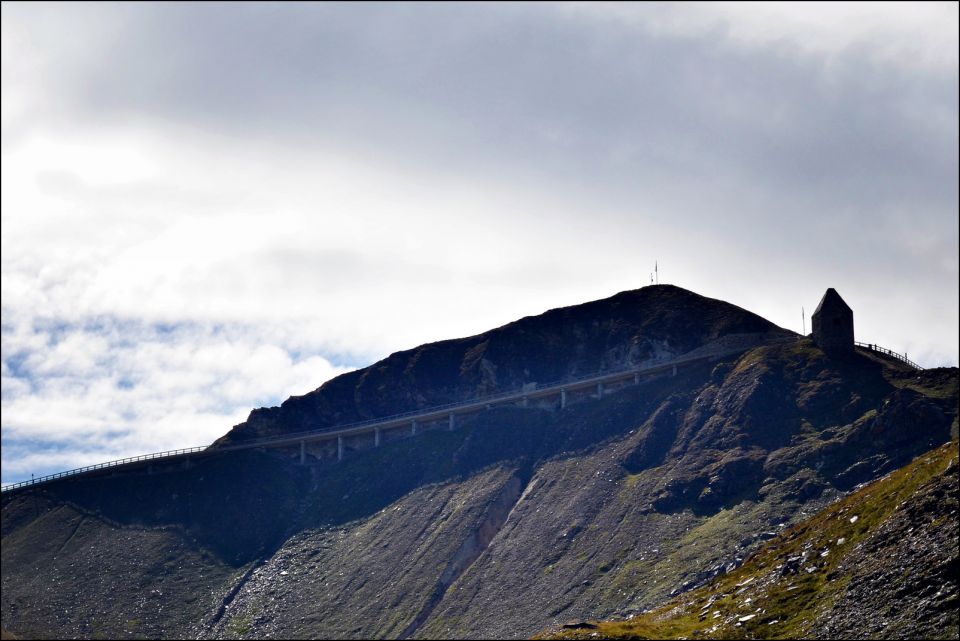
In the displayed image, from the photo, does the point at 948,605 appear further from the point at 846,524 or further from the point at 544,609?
the point at 544,609

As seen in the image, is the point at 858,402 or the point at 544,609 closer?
the point at 544,609

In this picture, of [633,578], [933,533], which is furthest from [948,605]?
[633,578]

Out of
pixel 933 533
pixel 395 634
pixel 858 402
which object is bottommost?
pixel 395 634

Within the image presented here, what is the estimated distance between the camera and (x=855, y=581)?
11088cm

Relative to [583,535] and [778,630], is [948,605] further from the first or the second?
[583,535]

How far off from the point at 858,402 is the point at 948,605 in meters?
93.3

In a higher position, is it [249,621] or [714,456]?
[714,456]

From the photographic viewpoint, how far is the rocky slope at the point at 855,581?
104 metres

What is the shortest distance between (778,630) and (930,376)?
93.6 meters

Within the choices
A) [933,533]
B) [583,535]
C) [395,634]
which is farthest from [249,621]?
[933,533]

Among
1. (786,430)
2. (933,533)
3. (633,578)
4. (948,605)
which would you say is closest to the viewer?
(948,605)

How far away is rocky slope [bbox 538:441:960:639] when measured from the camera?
10362 cm

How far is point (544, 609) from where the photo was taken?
17012 cm

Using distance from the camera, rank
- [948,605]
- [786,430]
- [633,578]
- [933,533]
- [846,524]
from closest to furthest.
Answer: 1. [948,605]
2. [933,533]
3. [846,524]
4. [633,578]
5. [786,430]
